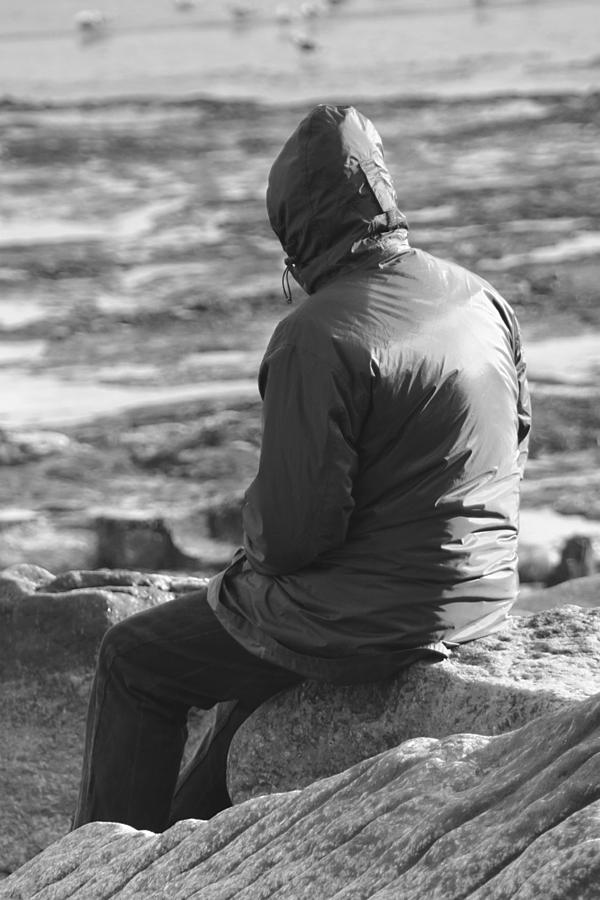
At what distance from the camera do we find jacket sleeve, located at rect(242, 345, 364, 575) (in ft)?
9.75

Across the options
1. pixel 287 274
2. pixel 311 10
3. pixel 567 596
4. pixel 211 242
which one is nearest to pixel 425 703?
pixel 287 274

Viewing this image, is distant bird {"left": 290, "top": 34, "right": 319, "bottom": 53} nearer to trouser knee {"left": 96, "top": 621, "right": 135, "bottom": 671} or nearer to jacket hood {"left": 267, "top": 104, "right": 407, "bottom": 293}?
jacket hood {"left": 267, "top": 104, "right": 407, "bottom": 293}

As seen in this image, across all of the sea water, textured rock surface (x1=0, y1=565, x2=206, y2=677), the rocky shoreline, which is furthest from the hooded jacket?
the sea water

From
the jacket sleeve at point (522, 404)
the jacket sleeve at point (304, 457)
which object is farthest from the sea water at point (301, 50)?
A: the jacket sleeve at point (304, 457)

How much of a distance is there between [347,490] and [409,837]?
2.95 feet

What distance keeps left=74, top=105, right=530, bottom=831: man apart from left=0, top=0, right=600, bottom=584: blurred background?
17.4 feet

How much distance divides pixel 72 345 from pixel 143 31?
31.0 metres

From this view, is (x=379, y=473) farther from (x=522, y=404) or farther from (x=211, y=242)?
(x=211, y=242)

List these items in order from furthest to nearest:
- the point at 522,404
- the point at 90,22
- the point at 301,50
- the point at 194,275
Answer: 1. the point at 90,22
2. the point at 301,50
3. the point at 194,275
4. the point at 522,404

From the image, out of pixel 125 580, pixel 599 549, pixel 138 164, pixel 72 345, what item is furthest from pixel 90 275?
pixel 125 580

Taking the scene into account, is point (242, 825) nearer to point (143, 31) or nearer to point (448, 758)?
point (448, 758)

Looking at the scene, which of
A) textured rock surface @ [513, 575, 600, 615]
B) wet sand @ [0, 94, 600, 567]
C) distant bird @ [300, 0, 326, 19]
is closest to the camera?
textured rock surface @ [513, 575, 600, 615]

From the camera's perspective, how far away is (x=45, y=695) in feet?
14.3

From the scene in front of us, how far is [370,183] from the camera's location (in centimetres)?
316
